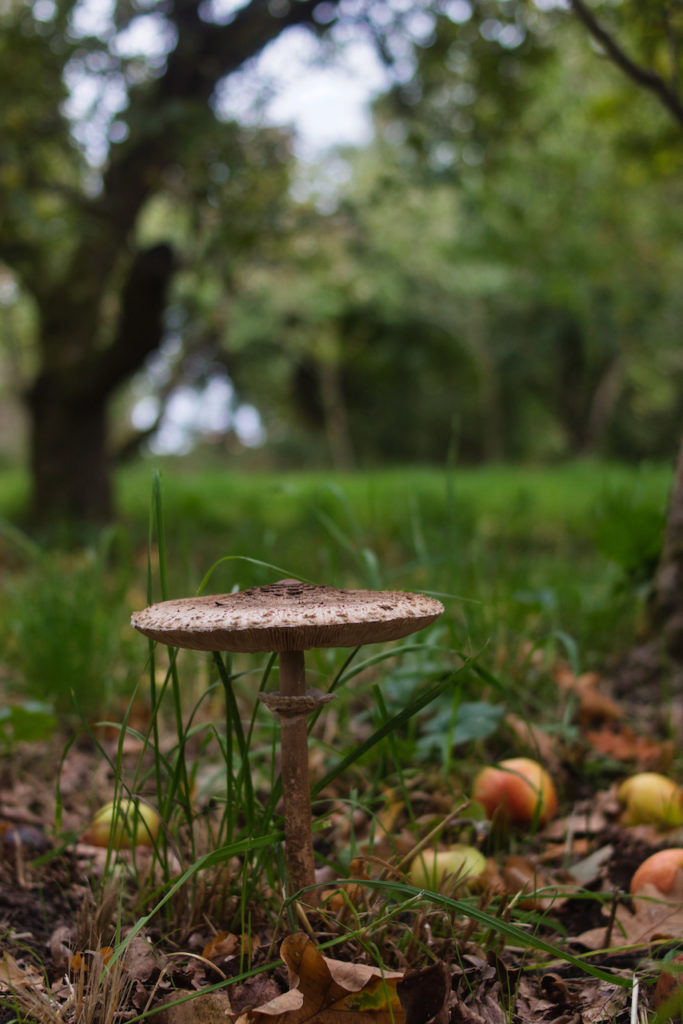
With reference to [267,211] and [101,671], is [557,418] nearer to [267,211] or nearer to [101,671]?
[267,211]

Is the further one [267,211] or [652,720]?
[267,211]

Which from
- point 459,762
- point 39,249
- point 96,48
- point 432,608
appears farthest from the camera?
point 39,249

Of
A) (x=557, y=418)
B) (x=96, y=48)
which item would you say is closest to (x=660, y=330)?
(x=557, y=418)

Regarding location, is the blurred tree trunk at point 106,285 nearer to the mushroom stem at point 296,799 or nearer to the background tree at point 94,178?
the background tree at point 94,178

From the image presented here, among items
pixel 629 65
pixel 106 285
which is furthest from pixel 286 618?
pixel 106 285

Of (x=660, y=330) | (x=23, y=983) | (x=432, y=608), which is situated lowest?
(x=23, y=983)

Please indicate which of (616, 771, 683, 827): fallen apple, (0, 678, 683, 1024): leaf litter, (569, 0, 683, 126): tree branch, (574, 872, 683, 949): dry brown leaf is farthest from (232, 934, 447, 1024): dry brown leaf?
(569, 0, 683, 126): tree branch

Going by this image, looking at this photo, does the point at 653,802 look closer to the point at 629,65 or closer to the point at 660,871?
the point at 660,871

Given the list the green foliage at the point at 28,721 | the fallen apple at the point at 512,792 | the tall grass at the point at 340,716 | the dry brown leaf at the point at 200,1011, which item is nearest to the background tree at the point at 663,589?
the tall grass at the point at 340,716
